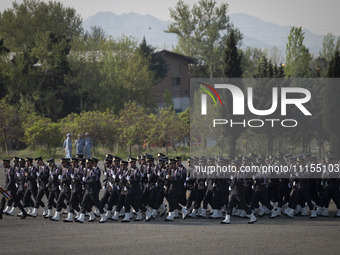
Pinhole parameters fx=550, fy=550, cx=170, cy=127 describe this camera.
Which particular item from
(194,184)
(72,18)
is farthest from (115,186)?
(72,18)

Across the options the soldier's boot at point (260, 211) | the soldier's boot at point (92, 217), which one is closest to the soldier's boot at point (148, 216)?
the soldier's boot at point (92, 217)

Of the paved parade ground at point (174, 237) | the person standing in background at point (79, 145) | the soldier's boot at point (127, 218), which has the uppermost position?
the person standing in background at point (79, 145)

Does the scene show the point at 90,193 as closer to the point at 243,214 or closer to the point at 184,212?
the point at 184,212

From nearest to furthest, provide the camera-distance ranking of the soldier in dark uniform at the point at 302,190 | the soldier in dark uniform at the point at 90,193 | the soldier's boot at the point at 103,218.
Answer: the soldier in dark uniform at the point at 90,193, the soldier's boot at the point at 103,218, the soldier in dark uniform at the point at 302,190

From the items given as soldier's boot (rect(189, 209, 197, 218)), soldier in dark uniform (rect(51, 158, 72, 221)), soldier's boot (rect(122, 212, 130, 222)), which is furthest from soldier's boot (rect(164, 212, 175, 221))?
soldier in dark uniform (rect(51, 158, 72, 221))

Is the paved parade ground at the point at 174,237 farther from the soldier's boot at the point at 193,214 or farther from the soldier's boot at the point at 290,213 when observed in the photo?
Result: the soldier's boot at the point at 193,214

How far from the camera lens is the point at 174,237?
47.1 ft

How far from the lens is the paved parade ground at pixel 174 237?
42.4 feet

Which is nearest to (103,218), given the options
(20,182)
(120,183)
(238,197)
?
(120,183)

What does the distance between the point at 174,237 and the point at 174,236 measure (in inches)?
5.2

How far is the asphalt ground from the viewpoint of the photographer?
12.9 m

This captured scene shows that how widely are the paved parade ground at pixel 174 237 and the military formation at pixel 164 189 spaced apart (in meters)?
0.47

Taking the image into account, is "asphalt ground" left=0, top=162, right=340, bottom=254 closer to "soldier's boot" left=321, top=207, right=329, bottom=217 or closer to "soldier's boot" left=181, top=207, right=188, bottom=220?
"soldier's boot" left=181, top=207, right=188, bottom=220

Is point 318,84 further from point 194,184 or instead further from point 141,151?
point 194,184
